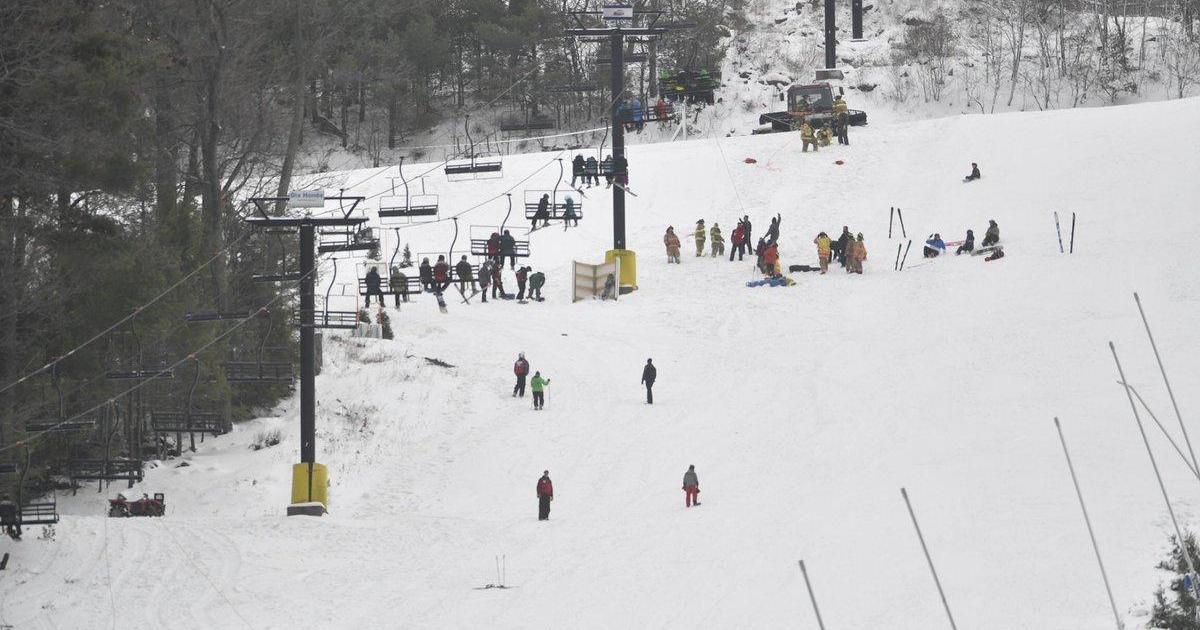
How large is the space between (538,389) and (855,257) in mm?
12894

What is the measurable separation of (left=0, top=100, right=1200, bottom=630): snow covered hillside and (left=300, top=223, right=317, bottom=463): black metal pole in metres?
1.60

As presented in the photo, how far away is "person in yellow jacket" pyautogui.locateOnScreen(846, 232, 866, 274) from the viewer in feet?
139

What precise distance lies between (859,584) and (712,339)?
15775 mm

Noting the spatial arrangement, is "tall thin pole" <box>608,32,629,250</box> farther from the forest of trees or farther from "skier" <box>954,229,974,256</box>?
"skier" <box>954,229,974,256</box>

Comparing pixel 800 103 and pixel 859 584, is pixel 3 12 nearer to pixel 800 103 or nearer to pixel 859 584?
pixel 859 584

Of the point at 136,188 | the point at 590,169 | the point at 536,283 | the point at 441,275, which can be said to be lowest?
the point at 536,283

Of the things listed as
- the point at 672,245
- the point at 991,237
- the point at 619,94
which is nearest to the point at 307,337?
the point at 619,94

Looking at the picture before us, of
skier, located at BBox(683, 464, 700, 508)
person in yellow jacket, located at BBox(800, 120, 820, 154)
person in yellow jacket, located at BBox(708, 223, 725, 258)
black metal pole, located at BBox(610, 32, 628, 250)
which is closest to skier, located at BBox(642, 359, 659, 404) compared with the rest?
skier, located at BBox(683, 464, 700, 508)

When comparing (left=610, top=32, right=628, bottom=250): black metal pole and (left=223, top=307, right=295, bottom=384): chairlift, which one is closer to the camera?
(left=223, top=307, right=295, bottom=384): chairlift

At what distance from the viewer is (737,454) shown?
29.7 meters

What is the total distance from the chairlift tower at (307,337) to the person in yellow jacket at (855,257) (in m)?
18.5

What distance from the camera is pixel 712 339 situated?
3809 centimetres

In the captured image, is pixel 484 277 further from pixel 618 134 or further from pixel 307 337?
pixel 307 337

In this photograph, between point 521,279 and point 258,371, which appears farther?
point 521,279
